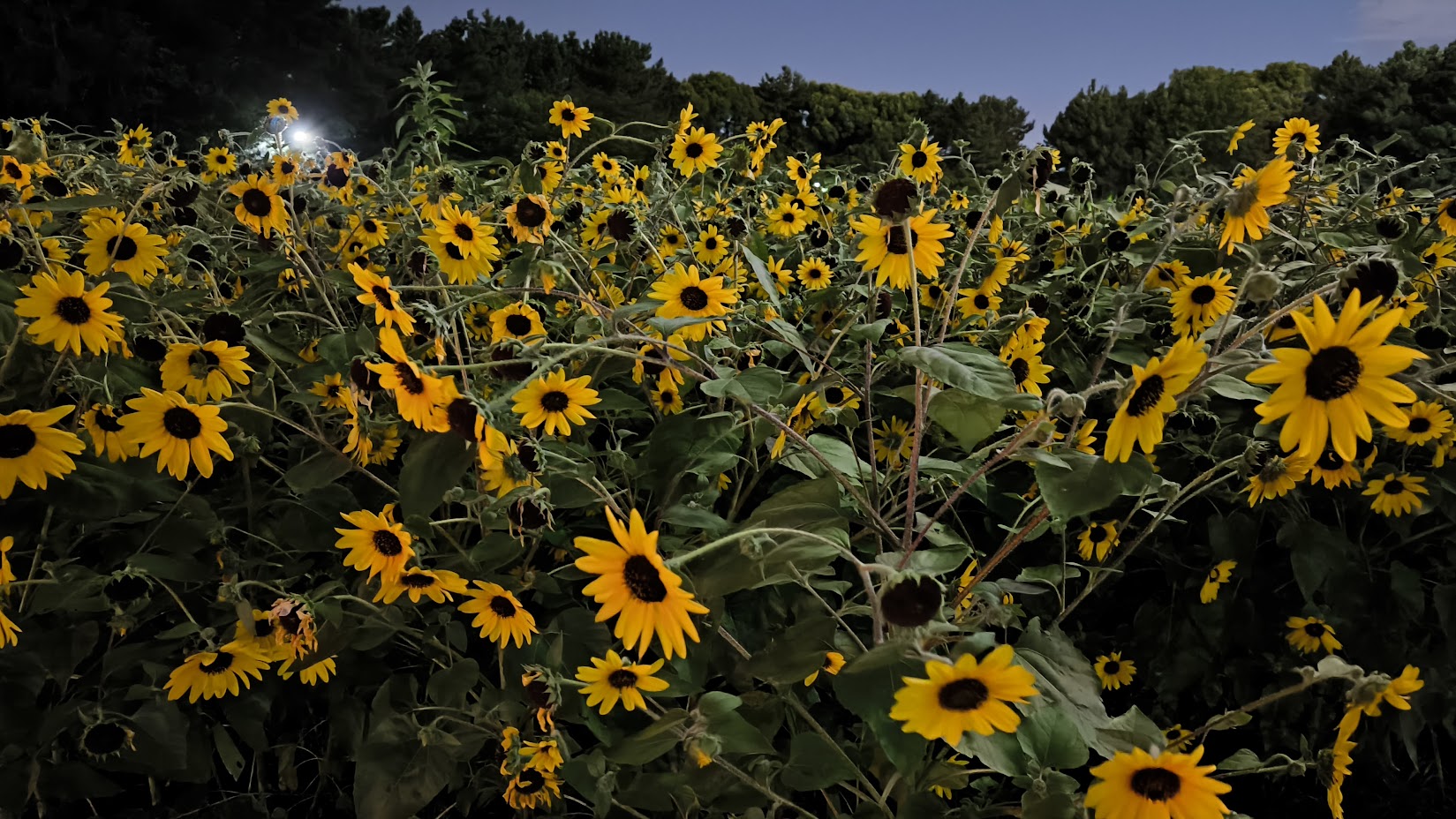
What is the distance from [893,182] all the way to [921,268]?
1.25ft

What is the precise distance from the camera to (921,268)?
1.55 metres

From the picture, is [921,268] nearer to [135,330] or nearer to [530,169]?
[530,169]

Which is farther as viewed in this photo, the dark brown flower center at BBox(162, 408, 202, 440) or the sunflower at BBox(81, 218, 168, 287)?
the sunflower at BBox(81, 218, 168, 287)

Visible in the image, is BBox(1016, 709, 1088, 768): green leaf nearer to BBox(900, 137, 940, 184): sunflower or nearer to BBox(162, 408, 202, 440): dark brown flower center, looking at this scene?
BBox(162, 408, 202, 440): dark brown flower center

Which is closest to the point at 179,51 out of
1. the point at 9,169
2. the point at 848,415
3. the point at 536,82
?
the point at 536,82

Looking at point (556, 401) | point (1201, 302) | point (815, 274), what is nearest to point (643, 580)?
point (556, 401)

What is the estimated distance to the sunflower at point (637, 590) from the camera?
37.1 inches

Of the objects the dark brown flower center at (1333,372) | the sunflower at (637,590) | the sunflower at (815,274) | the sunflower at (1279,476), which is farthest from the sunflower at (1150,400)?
the sunflower at (815,274)

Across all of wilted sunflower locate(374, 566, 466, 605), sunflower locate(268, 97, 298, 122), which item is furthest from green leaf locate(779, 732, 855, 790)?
sunflower locate(268, 97, 298, 122)

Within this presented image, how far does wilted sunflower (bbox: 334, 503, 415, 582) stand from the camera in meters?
1.27

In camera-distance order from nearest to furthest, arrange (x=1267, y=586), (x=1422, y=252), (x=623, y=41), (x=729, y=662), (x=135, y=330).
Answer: (x=729, y=662) → (x=135, y=330) → (x=1267, y=586) → (x=1422, y=252) → (x=623, y=41)

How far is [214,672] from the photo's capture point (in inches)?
58.1

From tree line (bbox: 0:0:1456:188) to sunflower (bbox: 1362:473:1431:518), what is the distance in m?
15.9

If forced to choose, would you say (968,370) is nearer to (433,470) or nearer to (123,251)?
(433,470)
